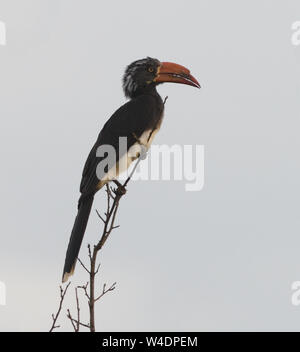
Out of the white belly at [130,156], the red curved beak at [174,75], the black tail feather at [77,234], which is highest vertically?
the red curved beak at [174,75]

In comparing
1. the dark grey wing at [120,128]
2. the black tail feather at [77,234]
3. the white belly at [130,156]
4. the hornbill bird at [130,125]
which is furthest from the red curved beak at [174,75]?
the black tail feather at [77,234]

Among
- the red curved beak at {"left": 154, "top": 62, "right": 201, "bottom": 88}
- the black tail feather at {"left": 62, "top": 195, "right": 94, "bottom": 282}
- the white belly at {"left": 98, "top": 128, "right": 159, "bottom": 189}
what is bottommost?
the black tail feather at {"left": 62, "top": 195, "right": 94, "bottom": 282}

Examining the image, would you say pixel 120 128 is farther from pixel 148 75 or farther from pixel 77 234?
pixel 77 234

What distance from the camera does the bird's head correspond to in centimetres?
820

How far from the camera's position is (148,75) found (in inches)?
329

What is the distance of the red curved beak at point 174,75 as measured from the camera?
7.93 meters

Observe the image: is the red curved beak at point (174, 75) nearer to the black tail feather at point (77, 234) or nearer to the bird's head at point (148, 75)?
the bird's head at point (148, 75)

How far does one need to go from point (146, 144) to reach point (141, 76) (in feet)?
4.35


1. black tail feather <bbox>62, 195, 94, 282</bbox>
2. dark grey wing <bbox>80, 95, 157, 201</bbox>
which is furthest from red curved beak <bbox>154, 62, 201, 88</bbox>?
black tail feather <bbox>62, 195, 94, 282</bbox>

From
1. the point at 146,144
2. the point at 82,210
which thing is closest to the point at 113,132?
the point at 146,144

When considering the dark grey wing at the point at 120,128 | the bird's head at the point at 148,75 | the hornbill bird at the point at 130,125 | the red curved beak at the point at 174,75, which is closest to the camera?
the hornbill bird at the point at 130,125

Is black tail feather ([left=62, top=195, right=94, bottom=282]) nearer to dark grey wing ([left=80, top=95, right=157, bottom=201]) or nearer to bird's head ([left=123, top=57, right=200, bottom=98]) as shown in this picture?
dark grey wing ([left=80, top=95, right=157, bottom=201])

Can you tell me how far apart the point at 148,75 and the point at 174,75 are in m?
0.32
